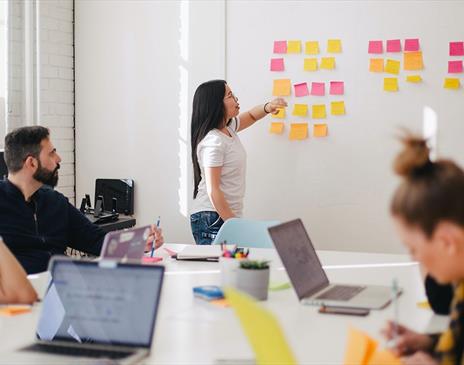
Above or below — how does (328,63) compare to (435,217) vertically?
above

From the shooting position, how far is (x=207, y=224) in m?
3.85

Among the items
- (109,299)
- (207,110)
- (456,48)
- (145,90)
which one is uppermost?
(456,48)

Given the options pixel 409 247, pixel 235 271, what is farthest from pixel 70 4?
pixel 409 247

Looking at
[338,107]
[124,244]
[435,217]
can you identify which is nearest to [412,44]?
[338,107]

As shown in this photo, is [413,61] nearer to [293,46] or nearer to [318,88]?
[318,88]

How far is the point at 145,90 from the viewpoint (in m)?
4.71

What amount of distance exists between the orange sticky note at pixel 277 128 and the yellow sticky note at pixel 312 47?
0.46m

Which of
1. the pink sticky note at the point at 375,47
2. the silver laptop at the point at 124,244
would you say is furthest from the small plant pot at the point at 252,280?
the pink sticky note at the point at 375,47

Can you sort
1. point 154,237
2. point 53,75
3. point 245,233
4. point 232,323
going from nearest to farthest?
point 232,323 → point 154,237 → point 245,233 → point 53,75

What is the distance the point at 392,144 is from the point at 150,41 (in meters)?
1.71

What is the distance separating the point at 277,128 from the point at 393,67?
77 cm

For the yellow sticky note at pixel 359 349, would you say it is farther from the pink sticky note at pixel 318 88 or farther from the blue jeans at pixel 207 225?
the pink sticky note at pixel 318 88

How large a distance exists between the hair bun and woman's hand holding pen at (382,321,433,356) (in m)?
0.36

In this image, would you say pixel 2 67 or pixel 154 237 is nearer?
pixel 154 237
